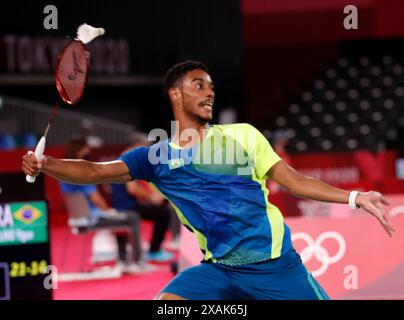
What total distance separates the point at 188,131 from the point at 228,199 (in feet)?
1.34

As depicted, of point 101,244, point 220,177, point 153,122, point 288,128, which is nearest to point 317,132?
point 288,128

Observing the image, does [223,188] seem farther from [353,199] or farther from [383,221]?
[383,221]

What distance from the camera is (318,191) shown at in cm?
344

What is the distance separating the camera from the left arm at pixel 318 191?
10.8 feet

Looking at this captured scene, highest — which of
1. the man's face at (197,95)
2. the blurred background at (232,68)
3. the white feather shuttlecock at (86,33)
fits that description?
the blurred background at (232,68)

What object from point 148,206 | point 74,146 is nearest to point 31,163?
point 74,146

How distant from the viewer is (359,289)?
18.4ft

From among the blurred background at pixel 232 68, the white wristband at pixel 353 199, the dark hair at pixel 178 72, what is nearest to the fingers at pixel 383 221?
the white wristband at pixel 353 199

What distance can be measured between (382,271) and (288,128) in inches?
517

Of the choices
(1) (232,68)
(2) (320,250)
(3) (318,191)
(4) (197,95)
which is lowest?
(2) (320,250)

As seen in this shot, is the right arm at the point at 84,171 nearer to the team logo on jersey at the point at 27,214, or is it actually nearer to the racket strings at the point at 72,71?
the racket strings at the point at 72,71

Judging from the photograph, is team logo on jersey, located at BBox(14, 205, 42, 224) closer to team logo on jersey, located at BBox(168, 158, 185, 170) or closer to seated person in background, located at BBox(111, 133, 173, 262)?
team logo on jersey, located at BBox(168, 158, 185, 170)

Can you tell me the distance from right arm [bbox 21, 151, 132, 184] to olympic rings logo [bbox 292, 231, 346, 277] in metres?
2.30
